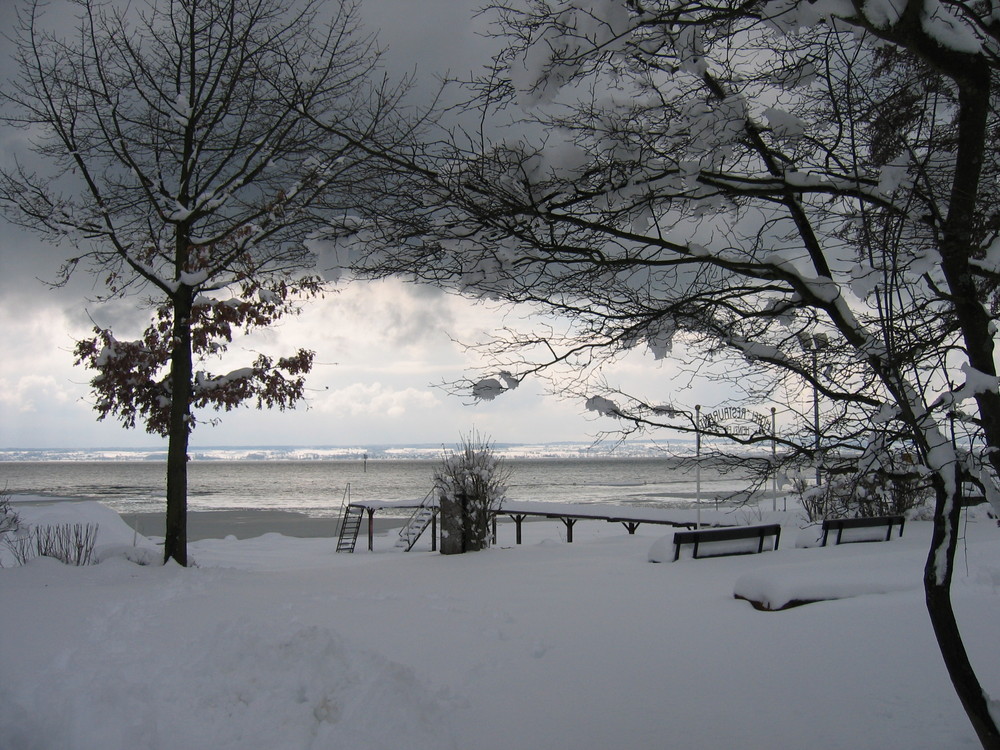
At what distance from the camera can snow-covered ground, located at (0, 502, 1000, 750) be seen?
4.14 metres

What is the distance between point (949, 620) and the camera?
320cm

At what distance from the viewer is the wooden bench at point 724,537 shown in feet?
37.1

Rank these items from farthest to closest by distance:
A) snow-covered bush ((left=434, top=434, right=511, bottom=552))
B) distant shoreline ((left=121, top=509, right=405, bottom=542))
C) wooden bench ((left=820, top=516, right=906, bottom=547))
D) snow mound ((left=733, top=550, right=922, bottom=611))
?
1. distant shoreline ((left=121, top=509, right=405, bottom=542))
2. snow-covered bush ((left=434, top=434, right=511, bottom=552))
3. wooden bench ((left=820, top=516, right=906, bottom=547))
4. snow mound ((left=733, top=550, right=922, bottom=611))

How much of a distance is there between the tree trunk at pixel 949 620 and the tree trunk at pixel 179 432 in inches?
422

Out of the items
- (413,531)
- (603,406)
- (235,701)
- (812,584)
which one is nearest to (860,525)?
(812,584)

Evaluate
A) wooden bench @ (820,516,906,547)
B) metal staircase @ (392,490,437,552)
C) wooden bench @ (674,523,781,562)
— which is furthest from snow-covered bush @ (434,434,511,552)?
metal staircase @ (392,490,437,552)

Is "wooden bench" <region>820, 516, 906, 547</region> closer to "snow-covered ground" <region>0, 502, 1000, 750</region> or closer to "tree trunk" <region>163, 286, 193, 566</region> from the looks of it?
"snow-covered ground" <region>0, 502, 1000, 750</region>

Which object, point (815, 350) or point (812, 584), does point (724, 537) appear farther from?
point (815, 350)

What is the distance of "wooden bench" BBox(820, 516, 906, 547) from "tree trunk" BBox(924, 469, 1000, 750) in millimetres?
9419

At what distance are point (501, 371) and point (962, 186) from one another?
8.76ft

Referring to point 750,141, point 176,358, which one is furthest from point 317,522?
point 750,141

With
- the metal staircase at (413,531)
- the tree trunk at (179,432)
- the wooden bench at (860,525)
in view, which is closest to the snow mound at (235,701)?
the tree trunk at (179,432)

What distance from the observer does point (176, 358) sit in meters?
11.4

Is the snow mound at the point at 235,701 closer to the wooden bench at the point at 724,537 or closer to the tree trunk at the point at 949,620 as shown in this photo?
the tree trunk at the point at 949,620
